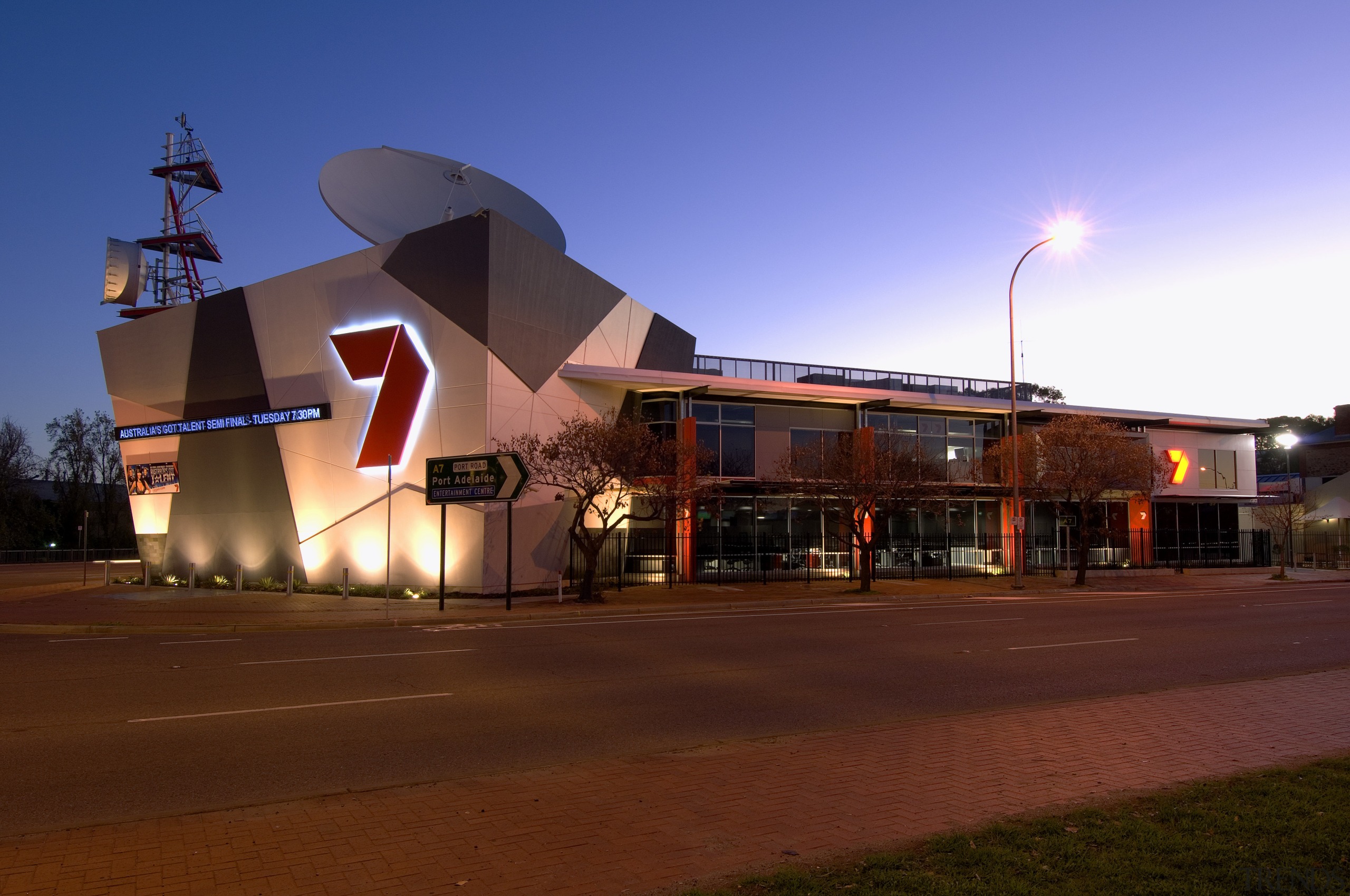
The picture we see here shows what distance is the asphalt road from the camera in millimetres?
7344

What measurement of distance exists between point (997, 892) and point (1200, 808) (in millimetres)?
2257

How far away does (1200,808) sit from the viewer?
5.76 meters

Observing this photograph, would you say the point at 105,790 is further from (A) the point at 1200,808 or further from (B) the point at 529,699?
(A) the point at 1200,808

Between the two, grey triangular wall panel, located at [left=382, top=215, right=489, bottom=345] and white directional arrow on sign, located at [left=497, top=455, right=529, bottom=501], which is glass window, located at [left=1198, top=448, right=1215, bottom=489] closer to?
grey triangular wall panel, located at [left=382, top=215, right=489, bottom=345]

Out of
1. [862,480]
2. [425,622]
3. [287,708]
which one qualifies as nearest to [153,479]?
[425,622]

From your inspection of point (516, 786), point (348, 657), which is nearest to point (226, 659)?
point (348, 657)

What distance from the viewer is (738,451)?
3469 centimetres

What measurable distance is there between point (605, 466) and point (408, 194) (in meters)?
14.0

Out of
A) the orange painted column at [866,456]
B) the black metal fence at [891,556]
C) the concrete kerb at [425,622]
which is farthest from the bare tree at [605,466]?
the orange painted column at [866,456]

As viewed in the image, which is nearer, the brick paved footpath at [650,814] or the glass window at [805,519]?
the brick paved footpath at [650,814]

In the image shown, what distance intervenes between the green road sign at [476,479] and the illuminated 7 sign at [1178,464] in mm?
36076

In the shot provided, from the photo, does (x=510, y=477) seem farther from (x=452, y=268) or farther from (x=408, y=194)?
(x=408, y=194)

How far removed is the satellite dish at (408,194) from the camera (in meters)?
29.8

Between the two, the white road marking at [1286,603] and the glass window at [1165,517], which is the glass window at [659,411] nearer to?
the white road marking at [1286,603]
